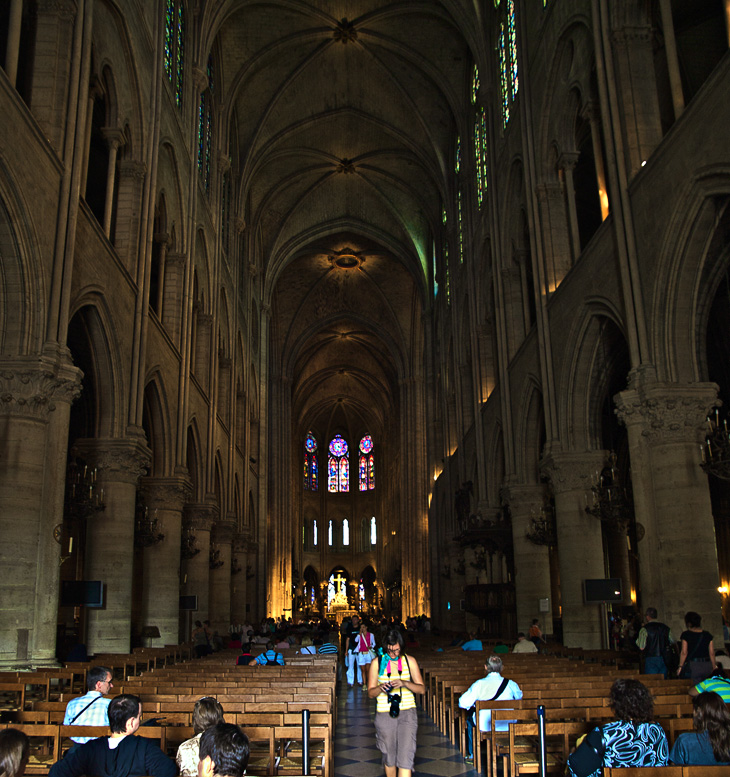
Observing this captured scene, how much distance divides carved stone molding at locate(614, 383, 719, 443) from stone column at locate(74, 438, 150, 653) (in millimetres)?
9524

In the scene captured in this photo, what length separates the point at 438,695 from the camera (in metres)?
11.4

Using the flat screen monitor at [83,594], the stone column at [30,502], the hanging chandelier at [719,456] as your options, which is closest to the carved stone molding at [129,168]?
the stone column at [30,502]

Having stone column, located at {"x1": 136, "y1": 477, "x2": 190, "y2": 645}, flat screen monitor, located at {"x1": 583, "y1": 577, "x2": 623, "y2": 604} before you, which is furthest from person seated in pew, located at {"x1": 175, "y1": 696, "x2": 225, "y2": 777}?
stone column, located at {"x1": 136, "y1": 477, "x2": 190, "y2": 645}

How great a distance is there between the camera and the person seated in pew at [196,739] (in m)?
4.74

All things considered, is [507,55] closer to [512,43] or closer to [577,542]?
[512,43]

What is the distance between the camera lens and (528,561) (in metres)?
20.1

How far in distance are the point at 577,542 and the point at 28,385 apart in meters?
10.8

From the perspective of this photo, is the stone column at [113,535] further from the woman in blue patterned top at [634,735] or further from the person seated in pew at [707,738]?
the person seated in pew at [707,738]

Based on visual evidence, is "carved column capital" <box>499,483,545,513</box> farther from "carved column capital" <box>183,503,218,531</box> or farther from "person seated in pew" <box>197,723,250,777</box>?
"person seated in pew" <box>197,723,250,777</box>

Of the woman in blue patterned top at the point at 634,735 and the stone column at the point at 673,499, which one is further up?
the stone column at the point at 673,499

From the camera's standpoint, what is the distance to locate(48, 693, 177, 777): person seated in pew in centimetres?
449

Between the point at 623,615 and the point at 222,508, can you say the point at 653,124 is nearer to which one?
the point at 623,615

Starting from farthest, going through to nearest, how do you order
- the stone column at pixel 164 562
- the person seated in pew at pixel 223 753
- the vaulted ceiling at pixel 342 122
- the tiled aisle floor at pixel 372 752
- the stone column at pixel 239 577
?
the stone column at pixel 239 577 < the vaulted ceiling at pixel 342 122 < the stone column at pixel 164 562 < the tiled aisle floor at pixel 372 752 < the person seated in pew at pixel 223 753

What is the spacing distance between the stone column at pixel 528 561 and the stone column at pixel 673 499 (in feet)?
27.1
